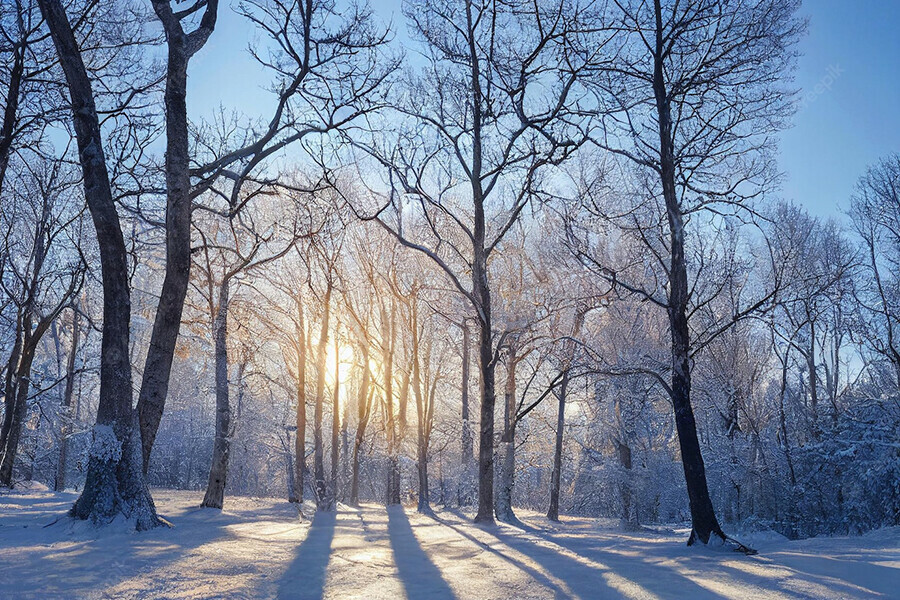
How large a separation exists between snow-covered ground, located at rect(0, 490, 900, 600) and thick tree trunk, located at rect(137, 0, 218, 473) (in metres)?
1.53

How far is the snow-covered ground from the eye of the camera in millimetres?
3832

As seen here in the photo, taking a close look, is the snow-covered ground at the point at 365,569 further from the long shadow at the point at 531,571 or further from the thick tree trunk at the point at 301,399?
the thick tree trunk at the point at 301,399

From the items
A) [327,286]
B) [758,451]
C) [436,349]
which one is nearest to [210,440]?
[436,349]

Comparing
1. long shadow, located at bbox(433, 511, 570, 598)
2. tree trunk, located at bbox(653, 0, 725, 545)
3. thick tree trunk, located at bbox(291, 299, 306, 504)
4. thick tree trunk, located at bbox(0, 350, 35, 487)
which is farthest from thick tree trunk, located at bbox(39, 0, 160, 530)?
thick tree trunk, located at bbox(291, 299, 306, 504)

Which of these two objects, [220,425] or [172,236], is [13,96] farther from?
[220,425]

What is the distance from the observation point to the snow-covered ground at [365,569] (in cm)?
383

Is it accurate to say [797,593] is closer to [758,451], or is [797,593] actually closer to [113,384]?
[113,384]

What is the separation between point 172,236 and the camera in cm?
707

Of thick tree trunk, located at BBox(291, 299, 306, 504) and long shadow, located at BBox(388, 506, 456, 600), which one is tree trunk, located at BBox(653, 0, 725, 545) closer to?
long shadow, located at BBox(388, 506, 456, 600)

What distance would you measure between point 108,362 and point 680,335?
7338 millimetres

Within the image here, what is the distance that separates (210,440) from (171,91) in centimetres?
3325

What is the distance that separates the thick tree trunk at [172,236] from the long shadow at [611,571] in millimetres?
4676

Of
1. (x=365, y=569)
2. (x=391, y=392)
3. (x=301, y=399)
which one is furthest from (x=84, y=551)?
(x=391, y=392)

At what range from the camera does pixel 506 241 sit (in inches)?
739
